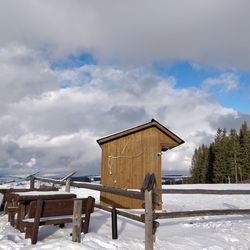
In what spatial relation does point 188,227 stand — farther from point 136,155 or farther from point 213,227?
point 136,155

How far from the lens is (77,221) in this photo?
7484 mm

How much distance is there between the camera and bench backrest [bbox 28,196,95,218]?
748cm

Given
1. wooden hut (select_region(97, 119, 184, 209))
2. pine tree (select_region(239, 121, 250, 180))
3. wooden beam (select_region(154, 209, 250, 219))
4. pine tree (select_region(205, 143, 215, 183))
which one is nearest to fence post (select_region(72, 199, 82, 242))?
wooden beam (select_region(154, 209, 250, 219))

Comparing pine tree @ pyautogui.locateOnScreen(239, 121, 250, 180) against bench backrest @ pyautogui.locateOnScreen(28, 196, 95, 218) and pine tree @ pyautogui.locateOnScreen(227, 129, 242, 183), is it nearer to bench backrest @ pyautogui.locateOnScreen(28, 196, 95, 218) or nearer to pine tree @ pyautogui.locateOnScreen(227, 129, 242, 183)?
pine tree @ pyautogui.locateOnScreen(227, 129, 242, 183)

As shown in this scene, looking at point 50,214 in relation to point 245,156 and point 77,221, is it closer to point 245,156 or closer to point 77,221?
point 77,221

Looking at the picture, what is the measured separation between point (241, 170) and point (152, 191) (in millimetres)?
66971

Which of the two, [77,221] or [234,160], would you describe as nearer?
[77,221]

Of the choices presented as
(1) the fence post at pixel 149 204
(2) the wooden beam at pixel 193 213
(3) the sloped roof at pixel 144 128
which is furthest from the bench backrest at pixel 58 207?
(3) the sloped roof at pixel 144 128

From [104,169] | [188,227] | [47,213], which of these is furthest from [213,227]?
[104,169]

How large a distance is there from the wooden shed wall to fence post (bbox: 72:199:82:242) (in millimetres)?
7489

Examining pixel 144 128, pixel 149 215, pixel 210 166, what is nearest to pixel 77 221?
pixel 149 215

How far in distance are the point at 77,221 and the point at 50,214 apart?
0.66 meters

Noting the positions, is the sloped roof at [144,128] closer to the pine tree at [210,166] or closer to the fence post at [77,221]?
the fence post at [77,221]

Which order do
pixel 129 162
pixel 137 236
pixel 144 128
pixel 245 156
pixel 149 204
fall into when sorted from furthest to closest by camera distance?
pixel 245 156 < pixel 144 128 < pixel 129 162 < pixel 137 236 < pixel 149 204
